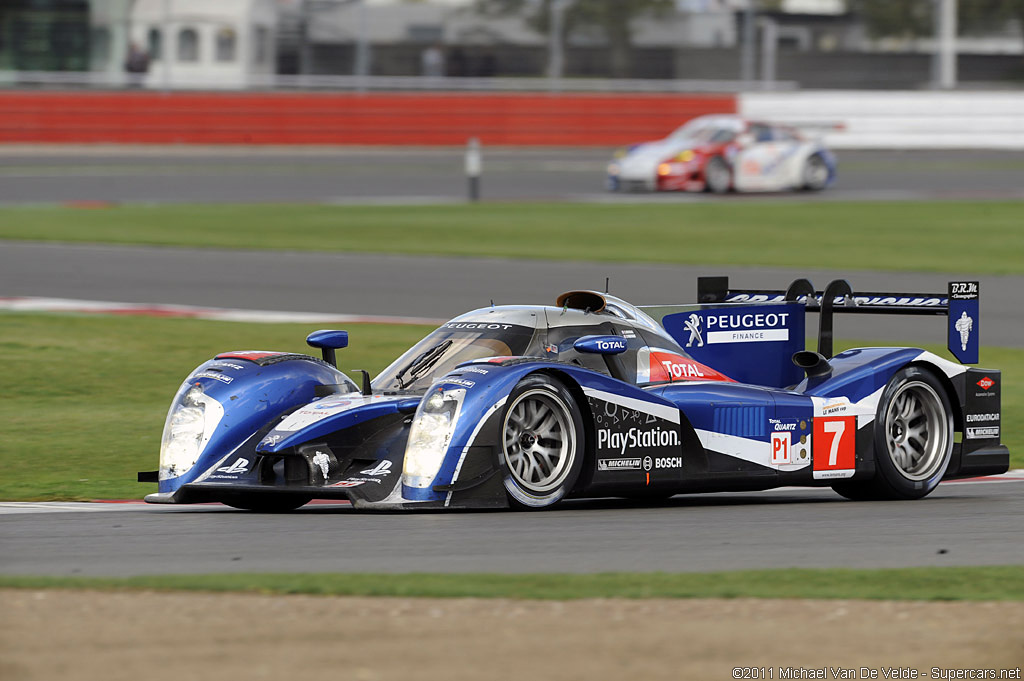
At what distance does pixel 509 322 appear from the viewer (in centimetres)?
852

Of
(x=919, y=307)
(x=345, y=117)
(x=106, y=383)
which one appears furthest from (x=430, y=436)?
(x=345, y=117)

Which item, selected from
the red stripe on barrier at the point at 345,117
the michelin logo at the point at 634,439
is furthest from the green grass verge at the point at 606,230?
the michelin logo at the point at 634,439

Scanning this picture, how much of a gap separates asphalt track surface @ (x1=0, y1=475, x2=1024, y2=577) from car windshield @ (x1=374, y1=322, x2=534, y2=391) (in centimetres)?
71

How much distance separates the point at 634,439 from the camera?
804 centimetres

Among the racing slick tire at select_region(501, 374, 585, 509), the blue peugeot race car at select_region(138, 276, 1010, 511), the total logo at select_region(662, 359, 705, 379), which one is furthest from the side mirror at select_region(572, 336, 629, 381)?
the total logo at select_region(662, 359, 705, 379)

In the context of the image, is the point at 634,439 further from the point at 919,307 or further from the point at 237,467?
the point at 919,307

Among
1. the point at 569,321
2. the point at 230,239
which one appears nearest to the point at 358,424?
the point at 569,321

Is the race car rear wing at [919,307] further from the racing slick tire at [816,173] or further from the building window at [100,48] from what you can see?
the building window at [100,48]

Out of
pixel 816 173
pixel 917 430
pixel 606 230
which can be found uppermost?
pixel 816 173

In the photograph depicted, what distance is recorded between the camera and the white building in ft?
130

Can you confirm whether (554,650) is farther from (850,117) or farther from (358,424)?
(850,117)

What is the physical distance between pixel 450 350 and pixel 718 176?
2706 centimetres

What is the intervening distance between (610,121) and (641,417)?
35599 millimetres

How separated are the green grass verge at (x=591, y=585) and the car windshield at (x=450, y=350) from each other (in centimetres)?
240
